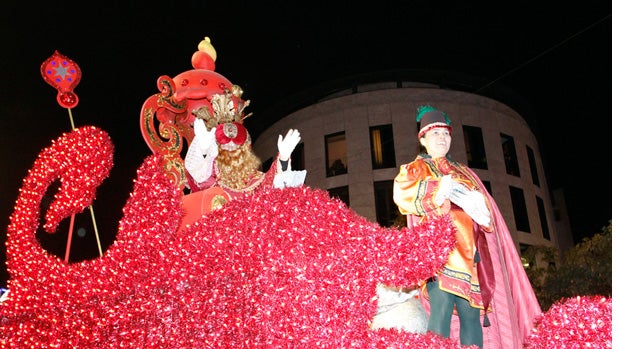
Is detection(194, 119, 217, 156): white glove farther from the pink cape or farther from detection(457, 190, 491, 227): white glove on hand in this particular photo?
the pink cape

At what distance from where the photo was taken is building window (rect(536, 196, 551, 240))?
22031 millimetres

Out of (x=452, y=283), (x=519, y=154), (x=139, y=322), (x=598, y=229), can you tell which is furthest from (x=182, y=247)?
(x=598, y=229)

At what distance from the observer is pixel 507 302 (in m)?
3.67

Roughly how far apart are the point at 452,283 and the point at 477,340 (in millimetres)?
387

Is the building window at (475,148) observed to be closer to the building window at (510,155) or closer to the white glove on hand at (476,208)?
the building window at (510,155)

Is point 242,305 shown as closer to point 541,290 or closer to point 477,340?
point 477,340

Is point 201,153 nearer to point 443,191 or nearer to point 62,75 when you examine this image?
point 62,75

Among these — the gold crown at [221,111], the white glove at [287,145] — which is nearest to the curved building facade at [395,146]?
the gold crown at [221,111]

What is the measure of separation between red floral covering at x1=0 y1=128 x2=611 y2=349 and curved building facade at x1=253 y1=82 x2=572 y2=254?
53.3 ft

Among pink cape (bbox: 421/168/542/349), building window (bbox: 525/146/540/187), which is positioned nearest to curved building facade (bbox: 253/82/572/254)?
building window (bbox: 525/146/540/187)

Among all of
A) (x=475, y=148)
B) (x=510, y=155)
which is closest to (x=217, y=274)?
(x=475, y=148)

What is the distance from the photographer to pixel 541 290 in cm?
1667

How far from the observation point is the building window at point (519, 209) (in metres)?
21.0

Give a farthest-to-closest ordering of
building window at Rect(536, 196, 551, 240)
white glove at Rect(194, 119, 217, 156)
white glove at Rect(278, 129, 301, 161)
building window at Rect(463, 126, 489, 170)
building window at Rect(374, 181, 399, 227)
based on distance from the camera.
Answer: building window at Rect(536, 196, 551, 240) → building window at Rect(463, 126, 489, 170) → building window at Rect(374, 181, 399, 227) → white glove at Rect(278, 129, 301, 161) → white glove at Rect(194, 119, 217, 156)
